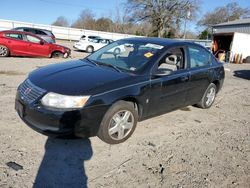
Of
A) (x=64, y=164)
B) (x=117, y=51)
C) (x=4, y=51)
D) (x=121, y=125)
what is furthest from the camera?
(x=4, y=51)

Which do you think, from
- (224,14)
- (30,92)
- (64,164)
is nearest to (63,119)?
(64,164)

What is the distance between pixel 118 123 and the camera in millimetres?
3707

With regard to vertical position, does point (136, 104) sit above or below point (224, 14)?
below

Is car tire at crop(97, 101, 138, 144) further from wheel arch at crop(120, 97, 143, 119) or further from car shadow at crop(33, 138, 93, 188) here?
car shadow at crop(33, 138, 93, 188)

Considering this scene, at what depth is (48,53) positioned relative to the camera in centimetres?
1286

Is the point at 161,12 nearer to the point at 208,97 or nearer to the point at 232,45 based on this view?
the point at 232,45

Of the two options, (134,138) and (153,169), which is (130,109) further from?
(153,169)

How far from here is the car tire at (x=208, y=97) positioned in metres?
5.65

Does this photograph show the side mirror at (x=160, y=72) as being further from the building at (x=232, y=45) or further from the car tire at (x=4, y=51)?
the building at (x=232, y=45)

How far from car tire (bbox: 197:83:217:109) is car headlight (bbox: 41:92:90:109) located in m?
3.38

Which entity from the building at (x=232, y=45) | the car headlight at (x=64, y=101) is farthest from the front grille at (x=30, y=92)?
the building at (x=232, y=45)

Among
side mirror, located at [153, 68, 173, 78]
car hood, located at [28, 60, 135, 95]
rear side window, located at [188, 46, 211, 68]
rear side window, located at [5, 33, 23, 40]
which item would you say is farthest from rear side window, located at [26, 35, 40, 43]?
side mirror, located at [153, 68, 173, 78]

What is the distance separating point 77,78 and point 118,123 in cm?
93

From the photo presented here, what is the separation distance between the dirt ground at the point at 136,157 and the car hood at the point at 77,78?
0.86m
